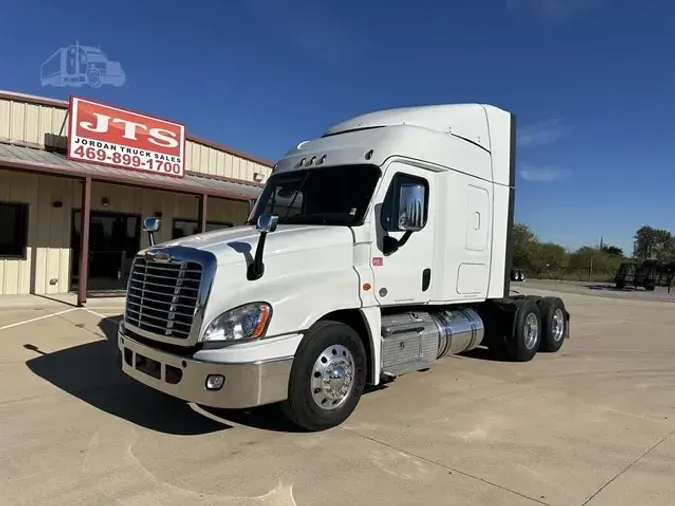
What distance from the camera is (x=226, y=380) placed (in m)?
4.09

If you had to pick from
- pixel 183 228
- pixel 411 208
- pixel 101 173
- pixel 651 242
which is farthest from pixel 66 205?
pixel 651 242

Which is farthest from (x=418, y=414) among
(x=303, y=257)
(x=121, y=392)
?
(x=121, y=392)

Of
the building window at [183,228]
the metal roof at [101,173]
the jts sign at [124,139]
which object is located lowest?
the building window at [183,228]

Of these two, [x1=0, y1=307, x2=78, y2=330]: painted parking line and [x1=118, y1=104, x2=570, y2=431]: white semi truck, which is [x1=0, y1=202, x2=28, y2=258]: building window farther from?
[x1=118, y1=104, x2=570, y2=431]: white semi truck

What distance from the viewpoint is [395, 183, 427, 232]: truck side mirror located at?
17.6 feet

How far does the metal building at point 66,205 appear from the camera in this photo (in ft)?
42.1

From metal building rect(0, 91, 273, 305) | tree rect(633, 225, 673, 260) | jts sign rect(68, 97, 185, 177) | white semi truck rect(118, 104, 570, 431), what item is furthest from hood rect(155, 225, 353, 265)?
tree rect(633, 225, 673, 260)

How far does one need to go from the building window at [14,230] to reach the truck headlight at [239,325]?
11744mm

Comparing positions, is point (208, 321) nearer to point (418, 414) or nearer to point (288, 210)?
point (288, 210)

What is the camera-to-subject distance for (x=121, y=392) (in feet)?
18.9

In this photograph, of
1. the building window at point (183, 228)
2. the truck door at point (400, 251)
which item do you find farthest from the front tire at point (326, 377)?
the building window at point (183, 228)

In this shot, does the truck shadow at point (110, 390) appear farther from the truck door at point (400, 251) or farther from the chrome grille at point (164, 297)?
the truck door at point (400, 251)

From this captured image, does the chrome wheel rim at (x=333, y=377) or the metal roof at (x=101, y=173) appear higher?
the metal roof at (x=101, y=173)

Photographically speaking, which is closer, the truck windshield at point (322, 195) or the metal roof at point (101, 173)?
the truck windshield at point (322, 195)
